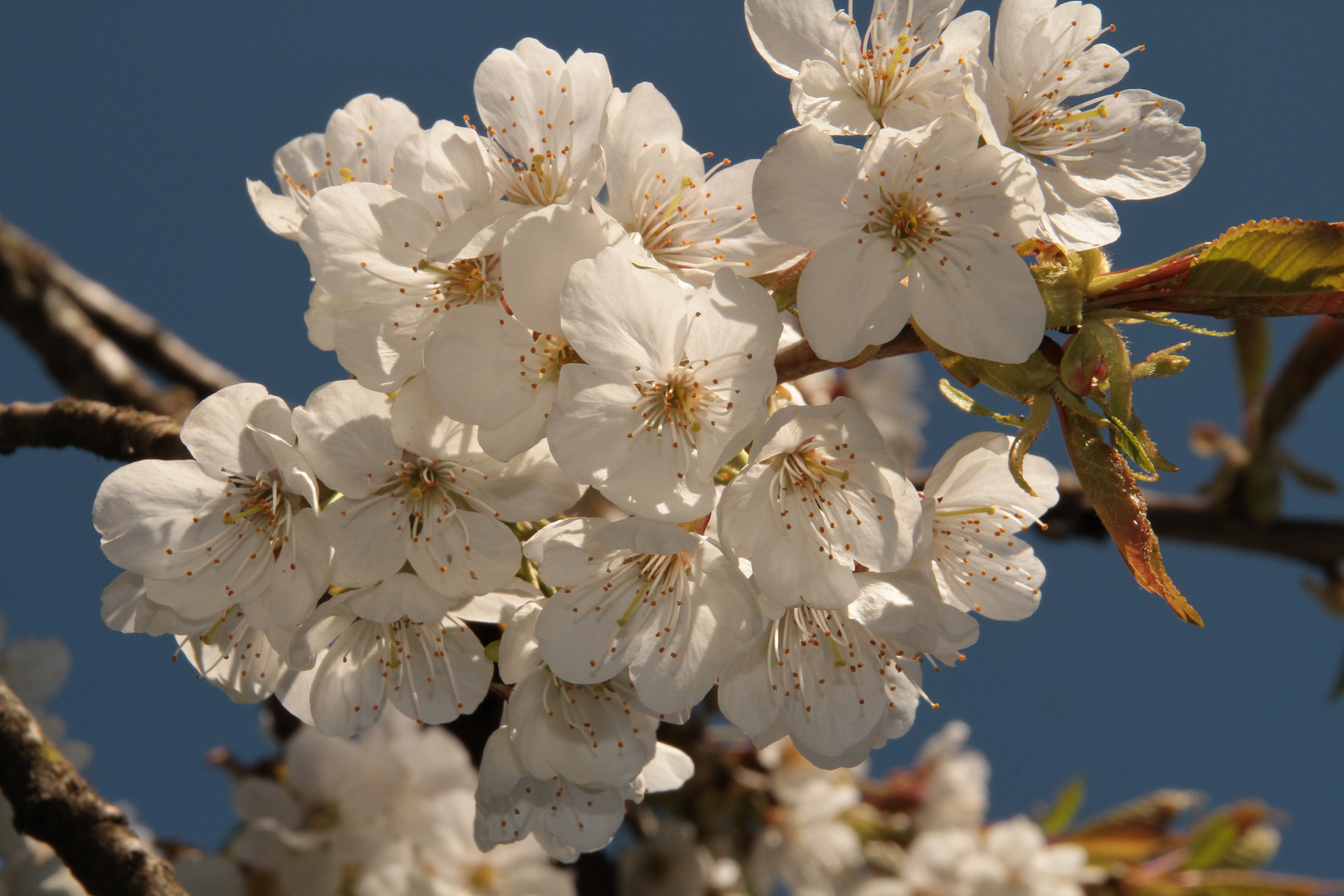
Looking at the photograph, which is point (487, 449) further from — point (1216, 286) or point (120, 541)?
point (1216, 286)

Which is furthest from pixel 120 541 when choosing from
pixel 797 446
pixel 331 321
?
pixel 797 446

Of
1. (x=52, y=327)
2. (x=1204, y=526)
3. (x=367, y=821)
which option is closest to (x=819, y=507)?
(x=367, y=821)

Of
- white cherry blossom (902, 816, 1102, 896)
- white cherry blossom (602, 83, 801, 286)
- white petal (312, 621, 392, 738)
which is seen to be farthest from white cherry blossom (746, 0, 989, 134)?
white cherry blossom (902, 816, 1102, 896)

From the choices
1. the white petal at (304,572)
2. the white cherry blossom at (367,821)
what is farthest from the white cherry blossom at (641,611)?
the white cherry blossom at (367,821)

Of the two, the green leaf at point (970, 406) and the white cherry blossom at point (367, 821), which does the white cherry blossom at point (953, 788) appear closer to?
the white cherry blossom at point (367, 821)

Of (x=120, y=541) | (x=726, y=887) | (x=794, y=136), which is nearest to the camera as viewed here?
(x=794, y=136)
